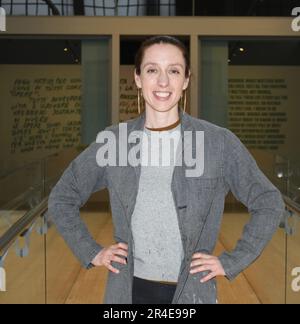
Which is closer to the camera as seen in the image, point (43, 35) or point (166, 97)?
point (166, 97)

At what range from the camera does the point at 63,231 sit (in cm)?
178

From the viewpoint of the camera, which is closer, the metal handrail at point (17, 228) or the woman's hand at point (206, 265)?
the woman's hand at point (206, 265)

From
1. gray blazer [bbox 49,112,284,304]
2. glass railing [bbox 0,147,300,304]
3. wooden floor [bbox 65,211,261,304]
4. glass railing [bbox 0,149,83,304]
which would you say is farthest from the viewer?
wooden floor [bbox 65,211,261,304]

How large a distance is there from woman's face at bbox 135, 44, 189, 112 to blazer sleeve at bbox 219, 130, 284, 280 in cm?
19

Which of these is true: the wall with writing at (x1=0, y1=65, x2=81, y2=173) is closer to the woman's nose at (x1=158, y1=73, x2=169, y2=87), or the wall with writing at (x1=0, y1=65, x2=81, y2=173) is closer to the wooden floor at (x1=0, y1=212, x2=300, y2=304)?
the wooden floor at (x1=0, y1=212, x2=300, y2=304)

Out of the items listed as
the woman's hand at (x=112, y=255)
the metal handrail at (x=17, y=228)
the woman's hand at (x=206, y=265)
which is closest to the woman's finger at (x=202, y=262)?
the woman's hand at (x=206, y=265)

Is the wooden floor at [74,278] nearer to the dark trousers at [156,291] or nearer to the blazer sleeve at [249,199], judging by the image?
the dark trousers at [156,291]

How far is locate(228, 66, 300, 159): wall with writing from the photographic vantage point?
31.1 feet

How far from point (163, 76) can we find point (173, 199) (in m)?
0.34

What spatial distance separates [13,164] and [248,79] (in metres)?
3.97

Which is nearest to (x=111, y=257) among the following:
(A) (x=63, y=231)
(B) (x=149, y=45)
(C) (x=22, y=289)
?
(A) (x=63, y=231)

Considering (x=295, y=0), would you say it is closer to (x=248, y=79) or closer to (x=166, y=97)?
(x=248, y=79)

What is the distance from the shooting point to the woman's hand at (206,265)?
1.58m

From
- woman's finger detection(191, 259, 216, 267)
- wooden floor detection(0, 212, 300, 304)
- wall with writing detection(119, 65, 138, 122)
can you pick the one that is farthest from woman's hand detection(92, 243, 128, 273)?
wall with writing detection(119, 65, 138, 122)
